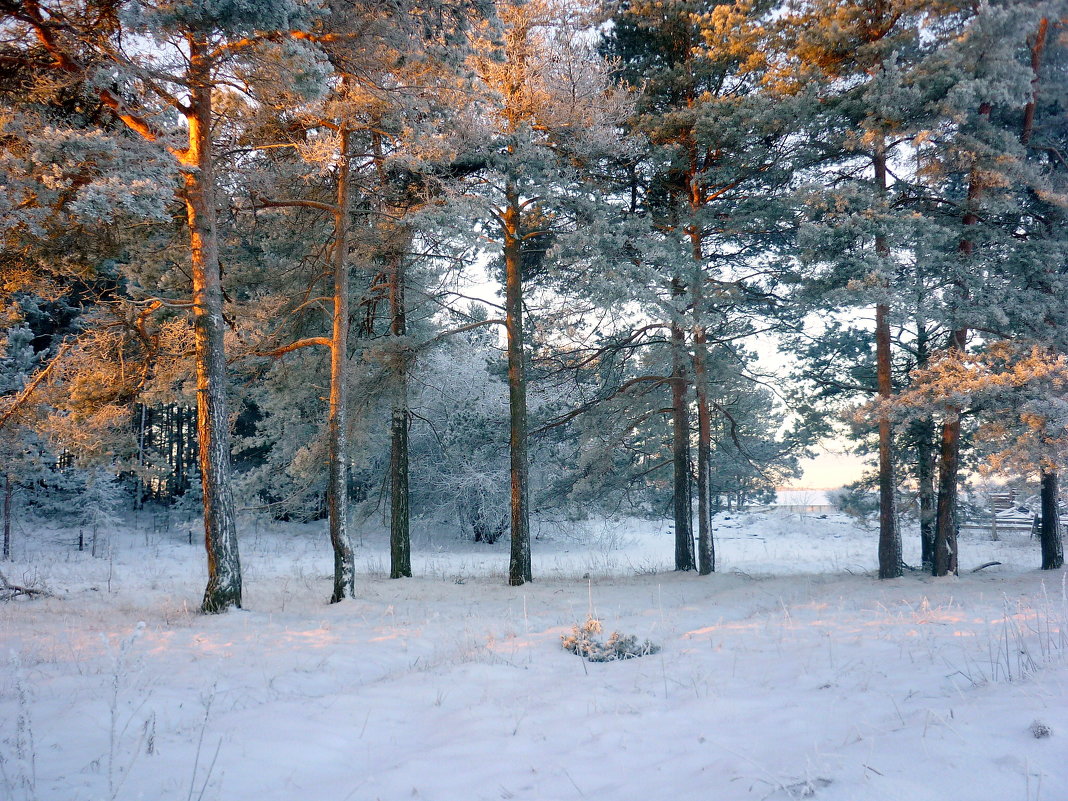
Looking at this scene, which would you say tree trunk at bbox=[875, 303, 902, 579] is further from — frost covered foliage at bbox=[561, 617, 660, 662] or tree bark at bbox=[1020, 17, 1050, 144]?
frost covered foliage at bbox=[561, 617, 660, 662]

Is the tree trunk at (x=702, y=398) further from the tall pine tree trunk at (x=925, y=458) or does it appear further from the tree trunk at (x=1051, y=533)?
the tree trunk at (x=1051, y=533)

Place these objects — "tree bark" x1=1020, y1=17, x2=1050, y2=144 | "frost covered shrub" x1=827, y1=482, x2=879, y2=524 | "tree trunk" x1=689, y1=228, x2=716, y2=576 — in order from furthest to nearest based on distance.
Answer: "frost covered shrub" x1=827, y1=482, x2=879, y2=524 < "tree trunk" x1=689, y1=228, x2=716, y2=576 < "tree bark" x1=1020, y1=17, x2=1050, y2=144

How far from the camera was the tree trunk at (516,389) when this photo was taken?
42.8ft

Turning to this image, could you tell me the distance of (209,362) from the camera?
30.8ft

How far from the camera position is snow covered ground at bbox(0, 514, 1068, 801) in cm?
326

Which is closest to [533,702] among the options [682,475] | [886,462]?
[886,462]

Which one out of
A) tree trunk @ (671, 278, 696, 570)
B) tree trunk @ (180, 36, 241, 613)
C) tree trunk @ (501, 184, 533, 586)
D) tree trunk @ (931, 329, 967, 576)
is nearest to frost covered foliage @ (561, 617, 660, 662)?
tree trunk @ (180, 36, 241, 613)

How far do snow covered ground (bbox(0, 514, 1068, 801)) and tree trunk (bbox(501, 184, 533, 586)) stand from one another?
9.39 ft

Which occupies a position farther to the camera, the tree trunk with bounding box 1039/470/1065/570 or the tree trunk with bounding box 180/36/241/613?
the tree trunk with bounding box 1039/470/1065/570

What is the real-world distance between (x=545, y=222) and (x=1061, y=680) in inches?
456

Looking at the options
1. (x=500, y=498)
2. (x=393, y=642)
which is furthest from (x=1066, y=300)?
(x=500, y=498)

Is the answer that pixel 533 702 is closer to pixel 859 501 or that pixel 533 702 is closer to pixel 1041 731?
pixel 1041 731

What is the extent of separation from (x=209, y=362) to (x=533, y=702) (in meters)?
7.25

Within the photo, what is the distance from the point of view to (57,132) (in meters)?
7.45
